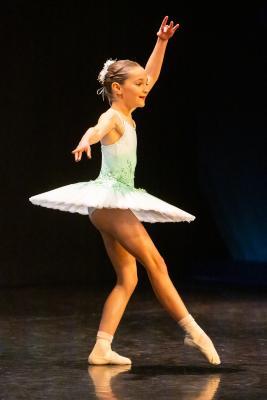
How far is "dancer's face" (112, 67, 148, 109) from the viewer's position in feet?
11.5

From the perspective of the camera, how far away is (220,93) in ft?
31.2

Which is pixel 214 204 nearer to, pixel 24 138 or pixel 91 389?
pixel 24 138

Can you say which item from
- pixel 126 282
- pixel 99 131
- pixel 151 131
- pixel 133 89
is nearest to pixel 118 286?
pixel 126 282

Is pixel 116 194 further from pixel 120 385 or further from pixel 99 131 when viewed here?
pixel 120 385

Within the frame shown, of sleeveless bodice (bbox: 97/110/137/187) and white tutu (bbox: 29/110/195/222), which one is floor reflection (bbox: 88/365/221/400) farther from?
sleeveless bodice (bbox: 97/110/137/187)

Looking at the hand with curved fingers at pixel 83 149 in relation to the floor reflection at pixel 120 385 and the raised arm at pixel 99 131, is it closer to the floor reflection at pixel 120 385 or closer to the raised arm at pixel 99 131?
the raised arm at pixel 99 131

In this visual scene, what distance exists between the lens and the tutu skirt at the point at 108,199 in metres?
3.29

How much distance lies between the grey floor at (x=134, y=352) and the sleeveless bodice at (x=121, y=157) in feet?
2.30

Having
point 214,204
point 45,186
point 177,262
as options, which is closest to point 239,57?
point 214,204

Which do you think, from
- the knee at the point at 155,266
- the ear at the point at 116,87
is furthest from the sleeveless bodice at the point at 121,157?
the knee at the point at 155,266

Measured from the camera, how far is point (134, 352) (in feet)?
12.4

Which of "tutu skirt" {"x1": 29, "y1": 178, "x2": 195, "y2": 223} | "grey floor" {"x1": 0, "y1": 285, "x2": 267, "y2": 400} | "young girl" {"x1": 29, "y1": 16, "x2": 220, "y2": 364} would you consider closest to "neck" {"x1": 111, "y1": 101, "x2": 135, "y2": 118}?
"young girl" {"x1": 29, "y1": 16, "x2": 220, "y2": 364}

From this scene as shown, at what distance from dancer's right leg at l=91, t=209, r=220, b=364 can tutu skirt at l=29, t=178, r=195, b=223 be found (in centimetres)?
7

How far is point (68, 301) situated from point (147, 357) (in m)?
2.45
